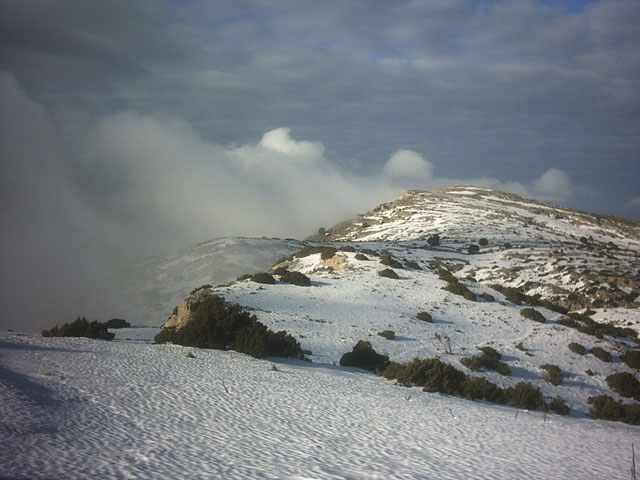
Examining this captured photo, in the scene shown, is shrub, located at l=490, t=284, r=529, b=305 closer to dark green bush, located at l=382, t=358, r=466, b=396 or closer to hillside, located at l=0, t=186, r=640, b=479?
hillside, located at l=0, t=186, r=640, b=479

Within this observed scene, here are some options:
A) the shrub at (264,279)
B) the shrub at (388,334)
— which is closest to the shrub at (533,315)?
the shrub at (388,334)

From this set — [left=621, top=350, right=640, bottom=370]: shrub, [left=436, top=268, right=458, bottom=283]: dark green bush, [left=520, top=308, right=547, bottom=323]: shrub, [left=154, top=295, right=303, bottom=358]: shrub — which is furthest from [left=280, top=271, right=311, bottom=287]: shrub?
[left=621, top=350, right=640, bottom=370]: shrub

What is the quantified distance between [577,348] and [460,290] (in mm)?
8687

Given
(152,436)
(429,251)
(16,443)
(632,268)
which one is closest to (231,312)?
(152,436)

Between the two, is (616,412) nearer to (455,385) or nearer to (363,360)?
(455,385)

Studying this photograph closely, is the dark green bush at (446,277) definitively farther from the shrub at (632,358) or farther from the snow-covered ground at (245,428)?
the snow-covered ground at (245,428)

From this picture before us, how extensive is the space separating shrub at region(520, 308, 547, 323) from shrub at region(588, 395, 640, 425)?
10972 millimetres

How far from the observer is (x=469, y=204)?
94.8m

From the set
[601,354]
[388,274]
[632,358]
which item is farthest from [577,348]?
[388,274]

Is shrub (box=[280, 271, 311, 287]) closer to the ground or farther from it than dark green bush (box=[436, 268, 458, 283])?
closer to the ground

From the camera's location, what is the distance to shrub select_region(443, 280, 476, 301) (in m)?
29.6

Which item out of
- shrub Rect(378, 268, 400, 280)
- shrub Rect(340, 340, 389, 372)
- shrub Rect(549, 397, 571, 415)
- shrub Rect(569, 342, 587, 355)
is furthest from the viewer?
shrub Rect(378, 268, 400, 280)

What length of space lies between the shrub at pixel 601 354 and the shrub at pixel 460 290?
8191 millimetres

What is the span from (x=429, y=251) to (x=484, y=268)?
A: 28.8 ft
